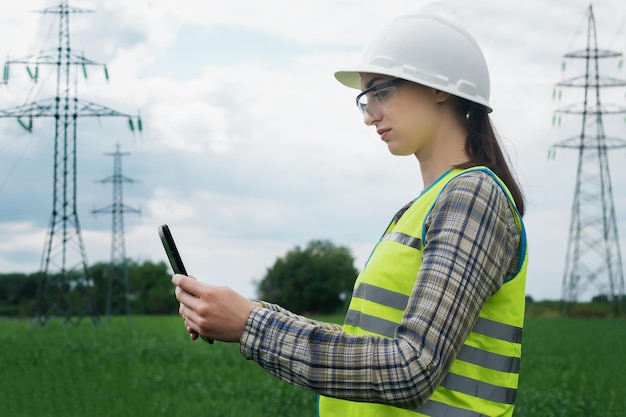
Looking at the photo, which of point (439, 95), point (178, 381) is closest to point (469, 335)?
point (439, 95)

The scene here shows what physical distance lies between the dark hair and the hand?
0.65 metres

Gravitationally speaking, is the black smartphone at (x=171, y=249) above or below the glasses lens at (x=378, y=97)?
below

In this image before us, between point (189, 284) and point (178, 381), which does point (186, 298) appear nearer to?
point (189, 284)

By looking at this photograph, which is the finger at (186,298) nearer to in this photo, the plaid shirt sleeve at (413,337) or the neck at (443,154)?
the plaid shirt sleeve at (413,337)

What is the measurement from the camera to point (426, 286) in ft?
6.32

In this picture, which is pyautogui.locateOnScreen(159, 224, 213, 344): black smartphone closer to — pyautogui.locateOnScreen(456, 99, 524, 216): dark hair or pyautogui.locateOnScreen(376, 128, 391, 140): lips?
pyautogui.locateOnScreen(376, 128, 391, 140): lips

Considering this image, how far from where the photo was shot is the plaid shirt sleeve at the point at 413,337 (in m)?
1.90

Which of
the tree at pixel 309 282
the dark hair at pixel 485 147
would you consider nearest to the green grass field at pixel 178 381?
the dark hair at pixel 485 147

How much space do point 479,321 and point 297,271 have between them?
181 ft

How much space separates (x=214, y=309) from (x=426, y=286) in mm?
431

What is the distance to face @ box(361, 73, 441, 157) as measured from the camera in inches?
87.1

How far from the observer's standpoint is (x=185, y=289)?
194cm

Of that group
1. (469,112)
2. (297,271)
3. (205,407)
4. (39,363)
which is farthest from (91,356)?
(297,271)

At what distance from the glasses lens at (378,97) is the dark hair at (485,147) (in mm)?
176
